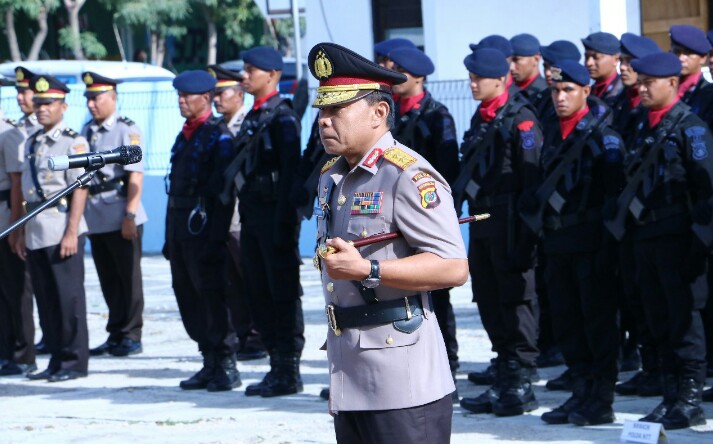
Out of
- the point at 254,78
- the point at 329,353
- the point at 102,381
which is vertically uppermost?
the point at 254,78

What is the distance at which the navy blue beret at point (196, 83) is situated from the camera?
883 centimetres

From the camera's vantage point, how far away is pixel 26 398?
8.82m

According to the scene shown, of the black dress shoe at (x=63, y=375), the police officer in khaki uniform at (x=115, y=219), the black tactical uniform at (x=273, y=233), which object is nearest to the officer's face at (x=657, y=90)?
the black tactical uniform at (x=273, y=233)

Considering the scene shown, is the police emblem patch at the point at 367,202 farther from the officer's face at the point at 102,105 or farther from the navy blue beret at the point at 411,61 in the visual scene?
the officer's face at the point at 102,105

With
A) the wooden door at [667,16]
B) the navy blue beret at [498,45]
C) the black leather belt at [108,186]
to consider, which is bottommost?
the black leather belt at [108,186]

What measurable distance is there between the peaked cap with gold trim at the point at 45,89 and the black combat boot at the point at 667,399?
478 cm

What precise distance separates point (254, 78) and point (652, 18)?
720 cm

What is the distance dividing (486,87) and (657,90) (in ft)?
3.51

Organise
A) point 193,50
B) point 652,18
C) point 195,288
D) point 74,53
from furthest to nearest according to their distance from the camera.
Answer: point 193,50, point 74,53, point 652,18, point 195,288

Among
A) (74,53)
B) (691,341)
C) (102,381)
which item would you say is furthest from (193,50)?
(691,341)

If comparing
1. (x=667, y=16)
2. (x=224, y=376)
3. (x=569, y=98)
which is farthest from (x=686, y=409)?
(x=667, y=16)

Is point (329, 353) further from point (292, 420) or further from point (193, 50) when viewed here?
point (193, 50)

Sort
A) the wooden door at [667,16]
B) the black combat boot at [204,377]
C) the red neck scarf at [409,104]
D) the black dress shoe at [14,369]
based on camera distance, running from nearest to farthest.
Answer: the red neck scarf at [409,104]
the black combat boot at [204,377]
the black dress shoe at [14,369]
the wooden door at [667,16]

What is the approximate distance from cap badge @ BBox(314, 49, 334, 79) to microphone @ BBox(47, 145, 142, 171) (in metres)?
0.84
